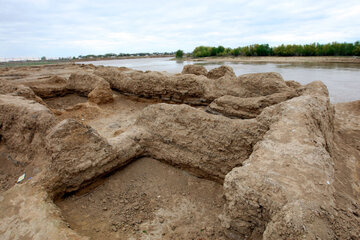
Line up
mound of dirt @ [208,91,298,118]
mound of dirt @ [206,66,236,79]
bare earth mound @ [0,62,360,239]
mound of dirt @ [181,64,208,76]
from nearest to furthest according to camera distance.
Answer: bare earth mound @ [0,62,360,239] < mound of dirt @ [208,91,298,118] < mound of dirt @ [206,66,236,79] < mound of dirt @ [181,64,208,76]

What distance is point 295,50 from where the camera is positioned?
48000 mm

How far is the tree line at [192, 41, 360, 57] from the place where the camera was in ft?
129

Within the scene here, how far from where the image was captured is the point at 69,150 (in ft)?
12.0

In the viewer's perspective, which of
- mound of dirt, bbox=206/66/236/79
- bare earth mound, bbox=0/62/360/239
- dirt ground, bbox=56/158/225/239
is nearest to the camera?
bare earth mound, bbox=0/62/360/239

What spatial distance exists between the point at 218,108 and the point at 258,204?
4.76 meters

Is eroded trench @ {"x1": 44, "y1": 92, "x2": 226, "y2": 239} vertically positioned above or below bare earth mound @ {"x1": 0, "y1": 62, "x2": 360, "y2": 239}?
below

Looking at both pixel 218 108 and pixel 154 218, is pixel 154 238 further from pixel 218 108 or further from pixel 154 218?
pixel 218 108

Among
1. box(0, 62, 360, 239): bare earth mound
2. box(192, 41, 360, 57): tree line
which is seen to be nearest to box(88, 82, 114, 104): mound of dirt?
box(0, 62, 360, 239): bare earth mound

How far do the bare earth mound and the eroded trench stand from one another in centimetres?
2

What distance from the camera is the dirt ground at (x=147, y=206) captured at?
10.0 ft

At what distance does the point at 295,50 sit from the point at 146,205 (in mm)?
55757

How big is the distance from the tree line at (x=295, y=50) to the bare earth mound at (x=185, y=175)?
4555 centimetres

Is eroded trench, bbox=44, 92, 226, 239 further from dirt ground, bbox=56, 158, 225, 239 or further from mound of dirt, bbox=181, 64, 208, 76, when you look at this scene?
mound of dirt, bbox=181, 64, 208, 76

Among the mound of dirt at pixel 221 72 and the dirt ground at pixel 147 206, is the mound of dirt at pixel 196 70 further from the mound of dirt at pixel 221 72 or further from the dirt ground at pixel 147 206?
the dirt ground at pixel 147 206
